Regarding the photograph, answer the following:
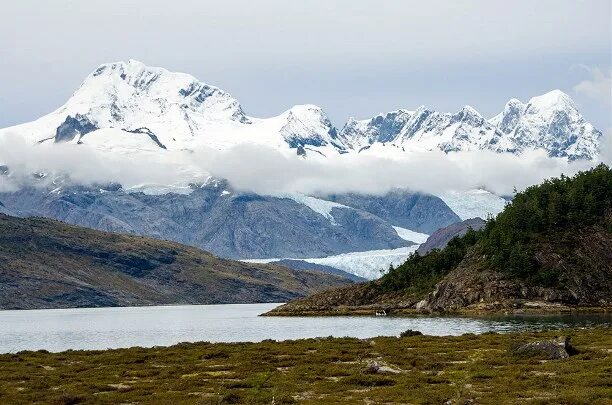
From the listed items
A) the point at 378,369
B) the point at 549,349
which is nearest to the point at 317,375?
the point at 378,369

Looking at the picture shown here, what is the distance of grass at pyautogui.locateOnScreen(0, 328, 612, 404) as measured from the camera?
2350 inches

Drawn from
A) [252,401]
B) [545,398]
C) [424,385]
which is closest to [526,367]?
[424,385]

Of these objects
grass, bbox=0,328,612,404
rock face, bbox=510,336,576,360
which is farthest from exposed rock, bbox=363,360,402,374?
rock face, bbox=510,336,576,360

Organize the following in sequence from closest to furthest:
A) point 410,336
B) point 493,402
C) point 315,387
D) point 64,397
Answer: point 493,402 → point 64,397 → point 315,387 → point 410,336

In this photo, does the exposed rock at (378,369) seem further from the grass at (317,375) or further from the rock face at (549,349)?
the rock face at (549,349)

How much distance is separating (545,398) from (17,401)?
33720 mm

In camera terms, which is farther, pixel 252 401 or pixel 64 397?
pixel 64 397

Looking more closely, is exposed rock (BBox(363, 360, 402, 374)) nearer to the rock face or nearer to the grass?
the grass

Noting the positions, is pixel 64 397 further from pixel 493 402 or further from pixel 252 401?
pixel 493 402

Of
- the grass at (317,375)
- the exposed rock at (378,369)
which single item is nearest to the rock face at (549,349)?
the grass at (317,375)

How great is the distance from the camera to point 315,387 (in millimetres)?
66188

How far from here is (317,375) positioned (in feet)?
242

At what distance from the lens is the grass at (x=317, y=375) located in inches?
2350

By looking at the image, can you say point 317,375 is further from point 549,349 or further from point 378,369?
point 549,349
